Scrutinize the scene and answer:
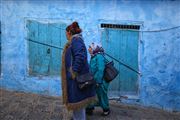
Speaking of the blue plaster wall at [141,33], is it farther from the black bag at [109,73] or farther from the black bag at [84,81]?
the black bag at [84,81]

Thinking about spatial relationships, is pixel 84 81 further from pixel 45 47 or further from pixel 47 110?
pixel 45 47

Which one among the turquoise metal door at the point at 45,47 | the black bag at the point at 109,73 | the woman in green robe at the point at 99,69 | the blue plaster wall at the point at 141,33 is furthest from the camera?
the turquoise metal door at the point at 45,47

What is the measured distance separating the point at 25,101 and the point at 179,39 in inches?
159

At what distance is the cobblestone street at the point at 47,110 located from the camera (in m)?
7.31

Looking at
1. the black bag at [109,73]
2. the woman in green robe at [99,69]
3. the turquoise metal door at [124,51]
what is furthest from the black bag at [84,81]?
the turquoise metal door at [124,51]

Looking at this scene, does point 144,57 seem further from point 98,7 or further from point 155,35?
point 98,7

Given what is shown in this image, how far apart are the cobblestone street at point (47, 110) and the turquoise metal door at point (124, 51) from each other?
0.53 m

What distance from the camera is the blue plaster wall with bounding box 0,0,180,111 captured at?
8.28 meters

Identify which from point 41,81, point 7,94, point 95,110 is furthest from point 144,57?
point 7,94

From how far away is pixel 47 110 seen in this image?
777cm

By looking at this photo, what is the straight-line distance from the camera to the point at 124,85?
871 centimetres

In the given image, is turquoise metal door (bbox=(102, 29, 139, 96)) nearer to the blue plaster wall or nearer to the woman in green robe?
the blue plaster wall

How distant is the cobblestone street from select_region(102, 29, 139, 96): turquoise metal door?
53 cm

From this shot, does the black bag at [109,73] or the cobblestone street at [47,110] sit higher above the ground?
the black bag at [109,73]
